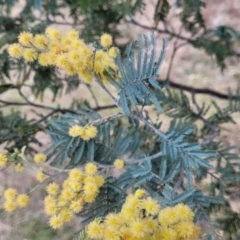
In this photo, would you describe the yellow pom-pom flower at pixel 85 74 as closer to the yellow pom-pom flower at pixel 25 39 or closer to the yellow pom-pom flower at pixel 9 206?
the yellow pom-pom flower at pixel 25 39

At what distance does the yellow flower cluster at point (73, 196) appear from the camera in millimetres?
487

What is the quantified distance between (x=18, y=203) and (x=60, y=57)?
0.59 ft

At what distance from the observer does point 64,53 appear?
1.62ft

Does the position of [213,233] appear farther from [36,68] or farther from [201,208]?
[36,68]

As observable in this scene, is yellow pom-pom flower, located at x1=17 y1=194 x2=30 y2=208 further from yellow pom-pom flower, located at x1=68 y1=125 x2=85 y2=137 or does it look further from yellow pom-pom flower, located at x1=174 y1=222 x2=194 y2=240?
yellow pom-pom flower, located at x1=174 y1=222 x2=194 y2=240

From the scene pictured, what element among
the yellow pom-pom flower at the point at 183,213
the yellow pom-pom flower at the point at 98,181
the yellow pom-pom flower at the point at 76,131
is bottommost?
the yellow pom-pom flower at the point at 98,181

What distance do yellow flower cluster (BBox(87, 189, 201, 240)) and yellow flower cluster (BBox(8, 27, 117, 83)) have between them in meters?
0.16

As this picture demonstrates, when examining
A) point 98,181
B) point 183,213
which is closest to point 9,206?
point 98,181

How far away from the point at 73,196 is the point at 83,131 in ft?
0.27

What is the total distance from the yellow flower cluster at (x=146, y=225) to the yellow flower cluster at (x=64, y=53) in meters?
0.16

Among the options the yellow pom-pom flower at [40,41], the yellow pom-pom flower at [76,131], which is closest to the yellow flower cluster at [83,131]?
the yellow pom-pom flower at [76,131]

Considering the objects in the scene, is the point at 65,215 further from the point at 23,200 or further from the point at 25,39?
the point at 25,39

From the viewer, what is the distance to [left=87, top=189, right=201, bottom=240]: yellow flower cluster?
40cm

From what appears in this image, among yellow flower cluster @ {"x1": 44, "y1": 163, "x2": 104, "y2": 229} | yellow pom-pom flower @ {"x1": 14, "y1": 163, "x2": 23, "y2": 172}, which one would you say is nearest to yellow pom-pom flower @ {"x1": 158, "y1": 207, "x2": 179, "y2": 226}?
yellow flower cluster @ {"x1": 44, "y1": 163, "x2": 104, "y2": 229}
